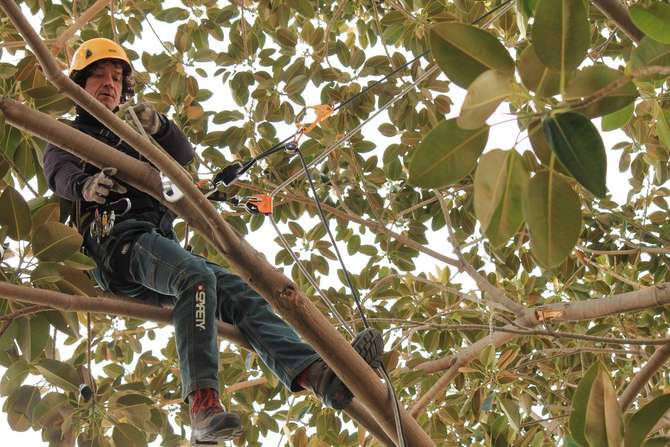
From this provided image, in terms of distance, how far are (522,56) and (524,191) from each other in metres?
0.23

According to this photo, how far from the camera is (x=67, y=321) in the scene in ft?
8.36

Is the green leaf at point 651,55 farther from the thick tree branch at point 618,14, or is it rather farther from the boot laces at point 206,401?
the boot laces at point 206,401

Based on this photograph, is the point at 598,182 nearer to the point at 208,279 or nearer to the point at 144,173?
the point at 144,173

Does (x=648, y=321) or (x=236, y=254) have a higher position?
(x=648, y=321)

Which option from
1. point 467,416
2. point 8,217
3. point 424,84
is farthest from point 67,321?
point 424,84

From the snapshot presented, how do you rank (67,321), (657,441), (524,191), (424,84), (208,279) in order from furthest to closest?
(424,84)
(208,279)
(67,321)
(657,441)
(524,191)

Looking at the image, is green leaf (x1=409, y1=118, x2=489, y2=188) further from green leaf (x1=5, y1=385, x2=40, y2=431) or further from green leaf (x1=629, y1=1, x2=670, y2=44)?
green leaf (x1=5, y1=385, x2=40, y2=431)

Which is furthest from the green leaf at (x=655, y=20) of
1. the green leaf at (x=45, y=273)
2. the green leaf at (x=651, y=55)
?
the green leaf at (x=45, y=273)

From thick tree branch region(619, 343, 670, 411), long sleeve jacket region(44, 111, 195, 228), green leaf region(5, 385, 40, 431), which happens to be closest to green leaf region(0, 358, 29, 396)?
green leaf region(5, 385, 40, 431)

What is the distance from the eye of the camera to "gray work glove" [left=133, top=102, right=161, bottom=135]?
9.67ft

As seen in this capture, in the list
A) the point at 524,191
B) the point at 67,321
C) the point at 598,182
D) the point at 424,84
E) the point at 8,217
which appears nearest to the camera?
the point at 598,182

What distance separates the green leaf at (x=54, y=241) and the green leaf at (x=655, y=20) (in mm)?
1556

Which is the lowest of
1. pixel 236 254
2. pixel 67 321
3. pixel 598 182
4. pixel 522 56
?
pixel 598 182

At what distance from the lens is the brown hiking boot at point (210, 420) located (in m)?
2.36
